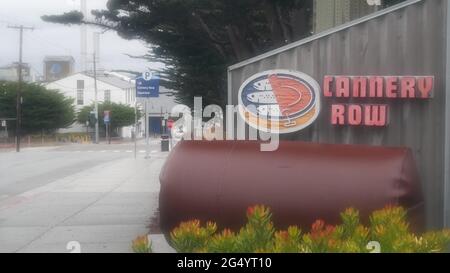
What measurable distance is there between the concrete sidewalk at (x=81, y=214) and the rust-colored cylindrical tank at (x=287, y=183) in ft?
5.15

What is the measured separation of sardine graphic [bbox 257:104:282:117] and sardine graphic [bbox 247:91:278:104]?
0.04 m

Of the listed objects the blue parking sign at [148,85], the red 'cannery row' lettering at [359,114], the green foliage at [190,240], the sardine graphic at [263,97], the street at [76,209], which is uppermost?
the blue parking sign at [148,85]

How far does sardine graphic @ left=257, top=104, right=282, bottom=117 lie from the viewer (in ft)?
20.2

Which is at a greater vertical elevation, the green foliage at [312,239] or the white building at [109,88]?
the white building at [109,88]

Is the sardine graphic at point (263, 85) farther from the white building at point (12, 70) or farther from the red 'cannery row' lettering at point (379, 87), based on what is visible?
the white building at point (12, 70)

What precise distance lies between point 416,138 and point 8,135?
45.1 m

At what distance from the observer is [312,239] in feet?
11.0

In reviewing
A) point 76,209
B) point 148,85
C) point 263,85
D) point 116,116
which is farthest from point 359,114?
point 116,116

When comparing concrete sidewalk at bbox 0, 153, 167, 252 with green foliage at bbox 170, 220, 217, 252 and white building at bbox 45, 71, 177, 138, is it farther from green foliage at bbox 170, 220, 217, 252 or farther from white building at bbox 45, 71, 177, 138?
green foliage at bbox 170, 220, 217, 252

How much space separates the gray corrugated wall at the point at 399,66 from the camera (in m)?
5.84

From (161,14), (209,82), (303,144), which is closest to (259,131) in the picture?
(303,144)

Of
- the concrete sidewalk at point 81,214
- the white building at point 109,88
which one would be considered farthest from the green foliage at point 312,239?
the white building at point 109,88
